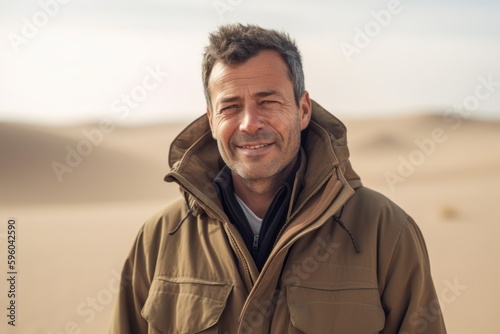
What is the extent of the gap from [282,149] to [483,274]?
313 inches

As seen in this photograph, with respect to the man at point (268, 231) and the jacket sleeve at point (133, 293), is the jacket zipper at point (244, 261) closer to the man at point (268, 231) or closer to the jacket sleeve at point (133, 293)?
the man at point (268, 231)

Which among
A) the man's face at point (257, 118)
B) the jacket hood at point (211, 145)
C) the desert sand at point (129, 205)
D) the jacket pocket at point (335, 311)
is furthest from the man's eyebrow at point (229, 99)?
the desert sand at point (129, 205)

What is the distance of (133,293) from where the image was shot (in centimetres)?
307

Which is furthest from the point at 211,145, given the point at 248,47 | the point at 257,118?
the point at 248,47

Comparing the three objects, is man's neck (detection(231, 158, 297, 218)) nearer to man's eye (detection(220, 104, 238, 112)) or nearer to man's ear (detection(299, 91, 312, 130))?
man's ear (detection(299, 91, 312, 130))

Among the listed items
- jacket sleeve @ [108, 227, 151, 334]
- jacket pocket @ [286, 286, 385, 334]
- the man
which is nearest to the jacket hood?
the man

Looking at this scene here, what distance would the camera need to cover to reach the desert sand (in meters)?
8.75

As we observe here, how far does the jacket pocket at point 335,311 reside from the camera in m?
2.65

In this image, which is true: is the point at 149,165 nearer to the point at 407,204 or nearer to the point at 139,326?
the point at 407,204

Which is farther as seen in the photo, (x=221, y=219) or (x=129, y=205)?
(x=129, y=205)

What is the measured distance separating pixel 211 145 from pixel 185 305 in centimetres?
85

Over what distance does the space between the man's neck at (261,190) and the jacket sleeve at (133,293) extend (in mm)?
527

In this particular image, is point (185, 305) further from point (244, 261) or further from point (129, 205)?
point (129, 205)

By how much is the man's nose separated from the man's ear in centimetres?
25
